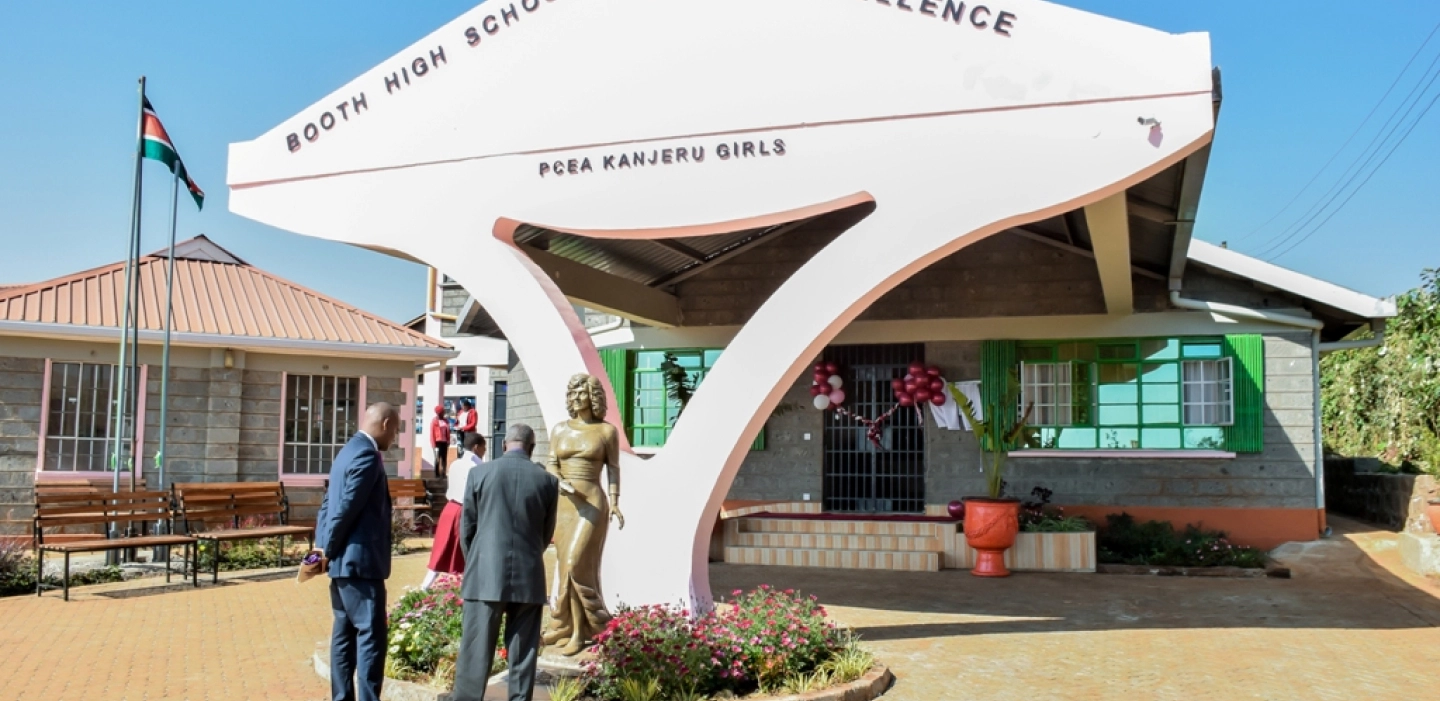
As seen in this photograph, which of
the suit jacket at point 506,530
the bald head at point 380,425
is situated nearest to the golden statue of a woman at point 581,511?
the suit jacket at point 506,530

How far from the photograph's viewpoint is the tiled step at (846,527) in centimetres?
1308

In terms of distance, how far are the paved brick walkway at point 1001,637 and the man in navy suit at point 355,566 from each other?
3.60 feet

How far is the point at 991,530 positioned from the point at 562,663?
6535mm

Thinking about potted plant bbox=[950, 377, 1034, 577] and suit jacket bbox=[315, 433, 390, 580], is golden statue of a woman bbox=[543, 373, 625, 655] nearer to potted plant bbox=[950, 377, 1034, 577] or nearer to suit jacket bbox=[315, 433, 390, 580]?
suit jacket bbox=[315, 433, 390, 580]

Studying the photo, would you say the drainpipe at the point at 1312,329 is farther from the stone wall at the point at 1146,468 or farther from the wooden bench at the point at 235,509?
the wooden bench at the point at 235,509

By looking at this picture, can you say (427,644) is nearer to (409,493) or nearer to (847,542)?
(847,542)

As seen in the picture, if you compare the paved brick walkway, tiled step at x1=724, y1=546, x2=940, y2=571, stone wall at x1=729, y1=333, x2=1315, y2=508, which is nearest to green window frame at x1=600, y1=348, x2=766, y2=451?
stone wall at x1=729, y1=333, x2=1315, y2=508

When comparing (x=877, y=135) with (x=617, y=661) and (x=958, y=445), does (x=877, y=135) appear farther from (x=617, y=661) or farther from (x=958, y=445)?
(x=958, y=445)

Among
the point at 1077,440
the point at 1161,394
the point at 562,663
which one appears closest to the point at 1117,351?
the point at 1161,394

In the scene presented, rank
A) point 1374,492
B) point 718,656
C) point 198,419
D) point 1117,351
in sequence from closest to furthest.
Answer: point 718,656
point 1117,351
point 198,419
point 1374,492

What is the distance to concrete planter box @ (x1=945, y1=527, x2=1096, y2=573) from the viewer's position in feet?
41.0

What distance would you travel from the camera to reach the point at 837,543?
13.2 meters

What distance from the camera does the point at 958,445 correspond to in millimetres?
14633

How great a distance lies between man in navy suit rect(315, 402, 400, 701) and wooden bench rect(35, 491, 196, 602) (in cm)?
559
